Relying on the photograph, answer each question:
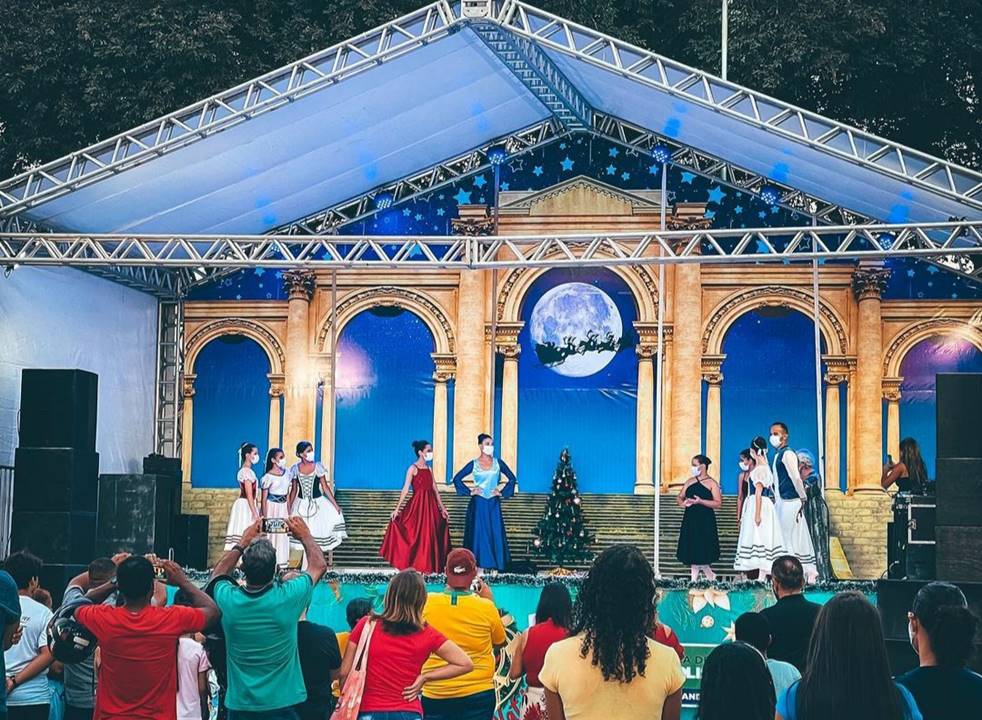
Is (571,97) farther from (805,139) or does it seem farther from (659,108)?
(805,139)

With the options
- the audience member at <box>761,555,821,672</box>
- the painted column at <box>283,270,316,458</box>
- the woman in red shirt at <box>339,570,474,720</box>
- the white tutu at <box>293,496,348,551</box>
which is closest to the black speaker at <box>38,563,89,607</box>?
the white tutu at <box>293,496,348,551</box>

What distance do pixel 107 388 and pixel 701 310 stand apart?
304 inches

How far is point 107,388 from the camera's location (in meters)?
18.8

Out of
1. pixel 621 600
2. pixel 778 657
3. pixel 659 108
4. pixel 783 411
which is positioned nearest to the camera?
pixel 621 600

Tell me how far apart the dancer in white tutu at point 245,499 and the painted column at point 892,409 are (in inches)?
321

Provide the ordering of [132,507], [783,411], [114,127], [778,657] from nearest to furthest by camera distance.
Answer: [778,657] → [132,507] → [783,411] → [114,127]

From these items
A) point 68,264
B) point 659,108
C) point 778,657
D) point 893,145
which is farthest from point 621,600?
point 659,108

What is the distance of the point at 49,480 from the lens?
46.8ft

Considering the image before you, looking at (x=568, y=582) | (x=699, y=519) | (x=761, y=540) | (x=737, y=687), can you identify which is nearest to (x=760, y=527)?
(x=761, y=540)

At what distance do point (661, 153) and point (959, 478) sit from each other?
9.96m

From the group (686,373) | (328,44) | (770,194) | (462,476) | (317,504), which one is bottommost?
(317,504)

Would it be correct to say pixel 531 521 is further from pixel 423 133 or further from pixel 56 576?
pixel 56 576

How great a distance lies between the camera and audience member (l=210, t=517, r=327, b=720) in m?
6.20

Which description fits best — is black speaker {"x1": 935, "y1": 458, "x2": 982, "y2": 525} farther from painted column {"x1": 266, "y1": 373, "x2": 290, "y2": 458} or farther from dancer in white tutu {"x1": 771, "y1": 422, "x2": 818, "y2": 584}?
painted column {"x1": 266, "y1": 373, "x2": 290, "y2": 458}
